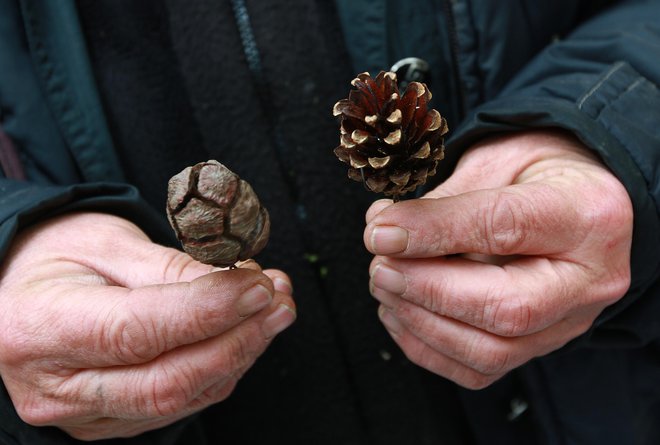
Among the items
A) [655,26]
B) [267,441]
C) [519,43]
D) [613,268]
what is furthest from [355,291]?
[655,26]

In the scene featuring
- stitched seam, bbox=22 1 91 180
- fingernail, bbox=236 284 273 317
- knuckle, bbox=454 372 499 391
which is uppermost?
stitched seam, bbox=22 1 91 180

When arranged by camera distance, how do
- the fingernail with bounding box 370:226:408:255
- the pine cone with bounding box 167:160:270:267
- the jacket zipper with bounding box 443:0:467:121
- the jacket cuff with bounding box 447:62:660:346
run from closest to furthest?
the pine cone with bounding box 167:160:270:267 < the fingernail with bounding box 370:226:408:255 < the jacket cuff with bounding box 447:62:660:346 < the jacket zipper with bounding box 443:0:467:121

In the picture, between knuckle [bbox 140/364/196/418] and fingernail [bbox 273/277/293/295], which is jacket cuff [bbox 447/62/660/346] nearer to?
fingernail [bbox 273/277/293/295]

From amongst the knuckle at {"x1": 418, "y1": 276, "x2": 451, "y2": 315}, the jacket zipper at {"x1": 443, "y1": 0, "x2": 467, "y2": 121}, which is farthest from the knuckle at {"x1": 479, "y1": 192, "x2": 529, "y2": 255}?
the jacket zipper at {"x1": 443, "y1": 0, "x2": 467, "y2": 121}

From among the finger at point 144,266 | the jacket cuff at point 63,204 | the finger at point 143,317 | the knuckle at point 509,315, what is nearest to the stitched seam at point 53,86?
the jacket cuff at point 63,204

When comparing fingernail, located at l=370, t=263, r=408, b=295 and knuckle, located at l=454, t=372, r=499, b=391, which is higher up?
fingernail, located at l=370, t=263, r=408, b=295

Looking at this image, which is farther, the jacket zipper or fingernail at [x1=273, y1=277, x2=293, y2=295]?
the jacket zipper
